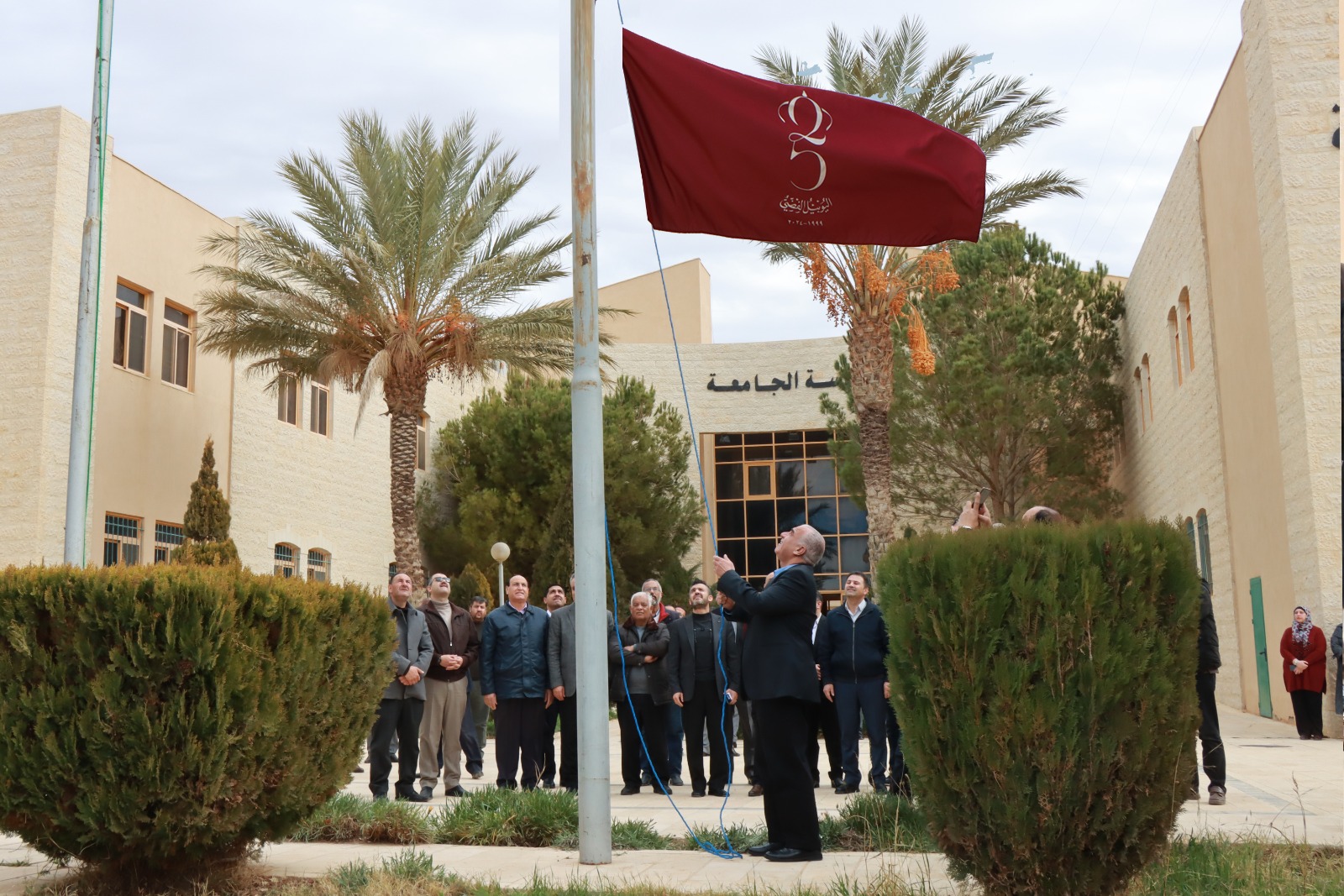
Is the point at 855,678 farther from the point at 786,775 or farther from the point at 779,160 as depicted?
the point at 779,160

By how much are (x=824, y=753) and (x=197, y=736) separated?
442 inches

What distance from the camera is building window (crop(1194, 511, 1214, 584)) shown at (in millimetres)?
23219

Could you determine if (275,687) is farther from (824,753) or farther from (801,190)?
(824,753)

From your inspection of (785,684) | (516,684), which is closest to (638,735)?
(516,684)

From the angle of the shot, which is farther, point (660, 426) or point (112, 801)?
point (660, 426)

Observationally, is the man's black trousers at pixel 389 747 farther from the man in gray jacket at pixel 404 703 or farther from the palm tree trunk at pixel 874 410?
the palm tree trunk at pixel 874 410

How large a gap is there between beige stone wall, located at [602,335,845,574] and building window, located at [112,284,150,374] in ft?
57.5

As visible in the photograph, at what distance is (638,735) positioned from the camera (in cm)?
1157

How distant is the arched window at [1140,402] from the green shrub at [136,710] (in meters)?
26.6

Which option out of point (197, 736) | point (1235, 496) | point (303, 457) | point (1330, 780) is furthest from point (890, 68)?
point (197, 736)

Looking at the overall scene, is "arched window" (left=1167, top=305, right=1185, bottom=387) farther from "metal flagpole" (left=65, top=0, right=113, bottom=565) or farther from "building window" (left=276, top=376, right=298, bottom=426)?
"metal flagpole" (left=65, top=0, right=113, bottom=565)

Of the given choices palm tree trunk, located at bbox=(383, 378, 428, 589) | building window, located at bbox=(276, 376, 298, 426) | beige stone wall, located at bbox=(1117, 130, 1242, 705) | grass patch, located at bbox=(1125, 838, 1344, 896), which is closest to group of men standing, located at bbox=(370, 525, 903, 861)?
grass patch, located at bbox=(1125, 838, 1344, 896)

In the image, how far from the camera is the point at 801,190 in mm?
7355

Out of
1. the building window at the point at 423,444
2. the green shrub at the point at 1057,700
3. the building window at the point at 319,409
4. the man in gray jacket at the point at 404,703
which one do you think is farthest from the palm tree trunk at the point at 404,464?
the green shrub at the point at 1057,700
